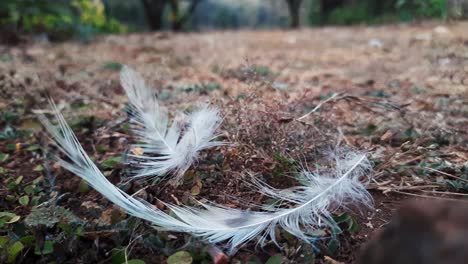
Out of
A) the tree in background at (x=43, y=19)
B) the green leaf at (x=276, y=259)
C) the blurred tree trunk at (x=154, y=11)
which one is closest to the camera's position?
the green leaf at (x=276, y=259)

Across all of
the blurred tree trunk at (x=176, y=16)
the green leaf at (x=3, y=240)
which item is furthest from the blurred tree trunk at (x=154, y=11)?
the green leaf at (x=3, y=240)

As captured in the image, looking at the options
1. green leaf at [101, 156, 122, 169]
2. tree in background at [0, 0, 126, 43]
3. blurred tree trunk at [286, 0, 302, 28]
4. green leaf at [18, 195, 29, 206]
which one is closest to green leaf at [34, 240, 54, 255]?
green leaf at [18, 195, 29, 206]

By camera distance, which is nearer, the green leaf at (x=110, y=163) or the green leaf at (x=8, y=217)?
the green leaf at (x=8, y=217)

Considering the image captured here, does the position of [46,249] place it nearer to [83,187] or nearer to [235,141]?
[83,187]

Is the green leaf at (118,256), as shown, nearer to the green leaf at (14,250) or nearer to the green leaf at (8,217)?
the green leaf at (14,250)

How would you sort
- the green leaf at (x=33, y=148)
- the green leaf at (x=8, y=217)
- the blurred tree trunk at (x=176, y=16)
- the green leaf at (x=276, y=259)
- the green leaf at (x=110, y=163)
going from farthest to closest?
the blurred tree trunk at (x=176, y=16)
the green leaf at (x=33, y=148)
the green leaf at (x=110, y=163)
the green leaf at (x=8, y=217)
the green leaf at (x=276, y=259)

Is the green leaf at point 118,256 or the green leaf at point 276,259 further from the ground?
the green leaf at point 118,256
